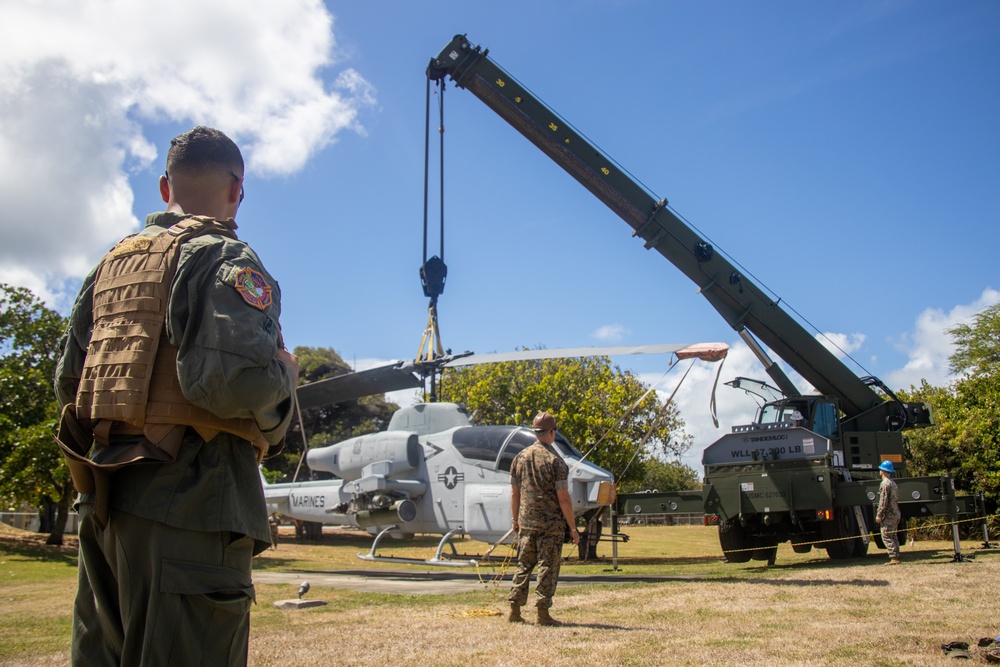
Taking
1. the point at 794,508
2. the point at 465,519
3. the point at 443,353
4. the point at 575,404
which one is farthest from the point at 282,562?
the point at 794,508

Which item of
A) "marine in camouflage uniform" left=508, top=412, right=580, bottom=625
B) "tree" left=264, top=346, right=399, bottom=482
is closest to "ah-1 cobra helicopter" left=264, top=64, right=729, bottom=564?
"marine in camouflage uniform" left=508, top=412, right=580, bottom=625

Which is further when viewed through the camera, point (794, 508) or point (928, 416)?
point (928, 416)

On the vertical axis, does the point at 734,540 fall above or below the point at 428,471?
below

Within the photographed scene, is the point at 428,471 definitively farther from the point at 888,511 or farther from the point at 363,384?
the point at 888,511

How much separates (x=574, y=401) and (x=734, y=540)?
915 cm

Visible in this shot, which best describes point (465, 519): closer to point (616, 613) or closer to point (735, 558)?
point (735, 558)

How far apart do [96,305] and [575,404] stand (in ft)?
62.9

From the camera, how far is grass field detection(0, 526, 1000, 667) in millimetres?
4570

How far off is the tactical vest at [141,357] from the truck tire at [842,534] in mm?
11554

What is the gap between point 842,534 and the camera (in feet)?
38.8

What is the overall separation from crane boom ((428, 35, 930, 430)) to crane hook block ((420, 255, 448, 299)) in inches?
126

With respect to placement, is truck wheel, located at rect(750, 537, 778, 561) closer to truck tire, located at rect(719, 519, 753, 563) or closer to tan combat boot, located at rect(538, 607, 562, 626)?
truck tire, located at rect(719, 519, 753, 563)

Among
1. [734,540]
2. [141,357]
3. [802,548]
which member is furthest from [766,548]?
[141,357]

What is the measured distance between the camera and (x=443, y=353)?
11.8 meters
